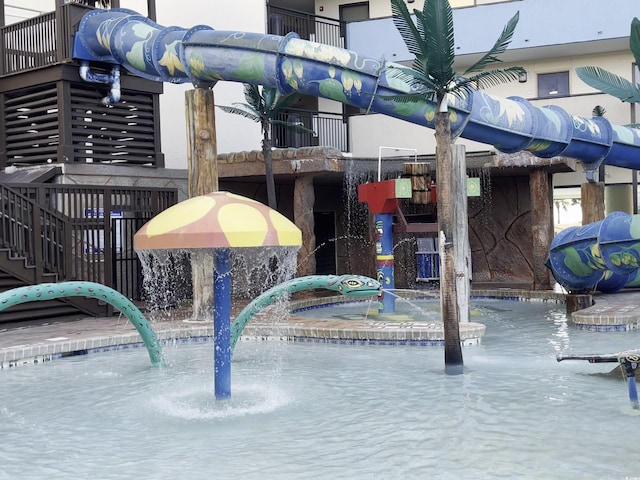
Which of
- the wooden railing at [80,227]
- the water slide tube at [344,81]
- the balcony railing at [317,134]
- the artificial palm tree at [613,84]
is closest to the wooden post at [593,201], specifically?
the water slide tube at [344,81]

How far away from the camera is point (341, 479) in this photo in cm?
518

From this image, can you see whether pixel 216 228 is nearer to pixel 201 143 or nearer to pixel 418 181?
pixel 201 143

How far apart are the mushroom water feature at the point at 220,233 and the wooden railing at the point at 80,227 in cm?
657

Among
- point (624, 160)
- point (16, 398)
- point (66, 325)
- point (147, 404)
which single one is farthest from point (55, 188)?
point (624, 160)

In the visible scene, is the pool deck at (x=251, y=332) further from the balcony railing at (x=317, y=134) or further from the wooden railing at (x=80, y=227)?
the balcony railing at (x=317, y=134)

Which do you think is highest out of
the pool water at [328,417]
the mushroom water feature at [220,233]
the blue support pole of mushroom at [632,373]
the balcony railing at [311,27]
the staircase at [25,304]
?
the balcony railing at [311,27]

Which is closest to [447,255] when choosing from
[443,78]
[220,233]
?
[443,78]

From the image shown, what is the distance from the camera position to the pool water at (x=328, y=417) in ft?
18.0

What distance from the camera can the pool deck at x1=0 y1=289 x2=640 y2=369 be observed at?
1044 centimetres

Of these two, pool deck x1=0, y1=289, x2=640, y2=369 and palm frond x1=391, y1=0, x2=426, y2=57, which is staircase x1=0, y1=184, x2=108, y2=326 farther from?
palm frond x1=391, y1=0, x2=426, y2=57

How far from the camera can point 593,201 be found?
14406 mm

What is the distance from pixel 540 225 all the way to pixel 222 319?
10951 millimetres

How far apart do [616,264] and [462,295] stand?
8.07ft

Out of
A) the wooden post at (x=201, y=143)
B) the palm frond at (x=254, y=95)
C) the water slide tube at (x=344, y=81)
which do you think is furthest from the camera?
the palm frond at (x=254, y=95)
